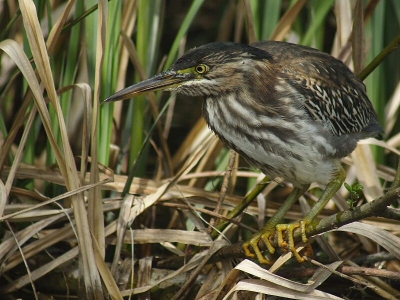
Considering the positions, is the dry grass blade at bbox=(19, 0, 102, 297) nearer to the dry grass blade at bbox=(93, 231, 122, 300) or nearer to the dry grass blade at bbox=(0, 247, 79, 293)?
the dry grass blade at bbox=(93, 231, 122, 300)

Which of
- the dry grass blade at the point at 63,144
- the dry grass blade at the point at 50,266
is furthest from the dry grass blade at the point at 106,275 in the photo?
the dry grass blade at the point at 50,266

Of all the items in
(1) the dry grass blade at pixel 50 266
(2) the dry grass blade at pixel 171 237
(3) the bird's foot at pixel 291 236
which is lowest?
(1) the dry grass blade at pixel 50 266

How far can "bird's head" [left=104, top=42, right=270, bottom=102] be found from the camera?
355cm

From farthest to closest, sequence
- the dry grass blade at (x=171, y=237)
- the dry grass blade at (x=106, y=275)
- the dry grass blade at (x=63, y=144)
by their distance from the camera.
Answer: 1. the dry grass blade at (x=171, y=237)
2. the dry grass blade at (x=106, y=275)
3. the dry grass blade at (x=63, y=144)

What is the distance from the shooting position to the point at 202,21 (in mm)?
6719

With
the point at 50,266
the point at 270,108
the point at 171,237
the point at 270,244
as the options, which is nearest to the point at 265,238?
the point at 270,244

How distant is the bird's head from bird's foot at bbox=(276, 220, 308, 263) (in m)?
0.72

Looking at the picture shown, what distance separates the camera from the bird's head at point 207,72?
11.6 ft

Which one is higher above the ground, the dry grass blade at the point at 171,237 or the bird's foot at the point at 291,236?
the bird's foot at the point at 291,236

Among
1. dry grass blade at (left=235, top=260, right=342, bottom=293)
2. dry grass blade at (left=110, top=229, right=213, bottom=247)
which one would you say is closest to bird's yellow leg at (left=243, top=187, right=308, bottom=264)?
dry grass blade at (left=110, top=229, right=213, bottom=247)

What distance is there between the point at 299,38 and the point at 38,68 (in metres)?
2.11

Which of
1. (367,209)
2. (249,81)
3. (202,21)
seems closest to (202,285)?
(249,81)

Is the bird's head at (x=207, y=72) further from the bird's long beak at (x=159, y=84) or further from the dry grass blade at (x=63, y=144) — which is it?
the dry grass blade at (x=63, y=144)

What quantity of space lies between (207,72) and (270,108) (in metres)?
0.35
